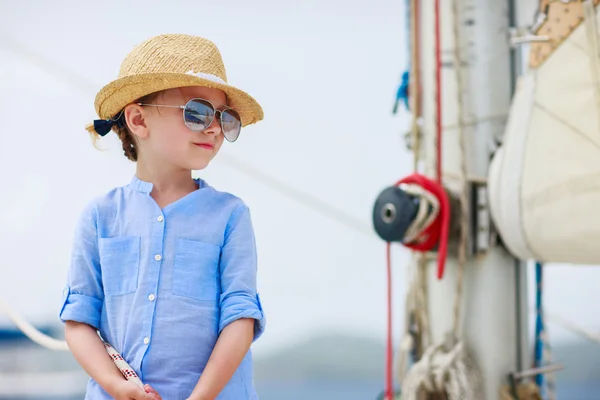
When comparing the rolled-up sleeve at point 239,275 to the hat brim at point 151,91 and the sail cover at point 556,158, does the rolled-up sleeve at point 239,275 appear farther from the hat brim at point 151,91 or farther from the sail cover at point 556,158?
the sail cover at point 556,158

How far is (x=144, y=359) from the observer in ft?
2.41

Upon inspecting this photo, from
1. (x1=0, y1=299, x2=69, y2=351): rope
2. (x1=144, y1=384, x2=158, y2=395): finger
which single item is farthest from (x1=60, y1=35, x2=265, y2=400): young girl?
(x1=0, y1=299, x2=69, y2=351): rope

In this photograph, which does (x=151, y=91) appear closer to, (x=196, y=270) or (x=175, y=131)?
(x=175, y=131)

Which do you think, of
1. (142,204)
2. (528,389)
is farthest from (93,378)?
(528,389)

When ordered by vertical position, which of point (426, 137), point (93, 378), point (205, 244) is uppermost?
point (426, 137)

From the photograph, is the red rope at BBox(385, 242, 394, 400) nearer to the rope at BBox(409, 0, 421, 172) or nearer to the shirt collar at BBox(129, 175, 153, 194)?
the rope at BBox(409, 0, 421, 172)

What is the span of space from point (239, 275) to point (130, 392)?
0.14m

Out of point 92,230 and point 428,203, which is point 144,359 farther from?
point 428,203

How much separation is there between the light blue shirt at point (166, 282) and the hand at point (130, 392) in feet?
0.09

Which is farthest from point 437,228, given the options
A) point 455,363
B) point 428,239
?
point 455,363

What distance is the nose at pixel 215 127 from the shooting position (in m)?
0.77

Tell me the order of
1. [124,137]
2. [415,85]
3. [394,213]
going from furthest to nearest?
1. [415,85]
2. [394,213]
3. [124,137]

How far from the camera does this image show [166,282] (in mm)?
747

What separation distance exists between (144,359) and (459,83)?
940mm
